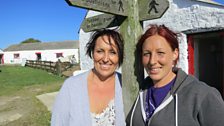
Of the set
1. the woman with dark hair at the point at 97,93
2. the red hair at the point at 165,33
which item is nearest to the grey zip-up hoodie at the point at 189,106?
the red hair at the point at 165,33

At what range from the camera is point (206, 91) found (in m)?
1.87

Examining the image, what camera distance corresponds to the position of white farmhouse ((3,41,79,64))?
176 ft

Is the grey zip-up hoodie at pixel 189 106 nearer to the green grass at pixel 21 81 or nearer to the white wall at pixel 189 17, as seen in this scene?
the white wall at pixel 189 17

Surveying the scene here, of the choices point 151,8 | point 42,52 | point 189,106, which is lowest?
point 189,106

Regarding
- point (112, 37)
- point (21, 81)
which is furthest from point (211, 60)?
point (21, 81)

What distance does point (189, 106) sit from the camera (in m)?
1.89

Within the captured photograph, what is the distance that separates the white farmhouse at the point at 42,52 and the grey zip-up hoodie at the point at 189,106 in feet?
163

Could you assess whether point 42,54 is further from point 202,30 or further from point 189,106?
point 189,106

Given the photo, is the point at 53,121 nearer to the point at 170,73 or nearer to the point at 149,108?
the point at 149,108

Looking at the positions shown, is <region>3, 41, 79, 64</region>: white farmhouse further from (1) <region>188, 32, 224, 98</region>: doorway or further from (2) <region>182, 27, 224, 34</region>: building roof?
(2) <region>182, 27, 224, 34</region>: building roof

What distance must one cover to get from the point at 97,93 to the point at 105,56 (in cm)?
35

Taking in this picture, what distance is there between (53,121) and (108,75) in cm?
64

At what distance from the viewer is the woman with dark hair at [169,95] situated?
1844mm

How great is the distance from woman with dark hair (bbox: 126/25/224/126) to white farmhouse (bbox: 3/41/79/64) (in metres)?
49.4
